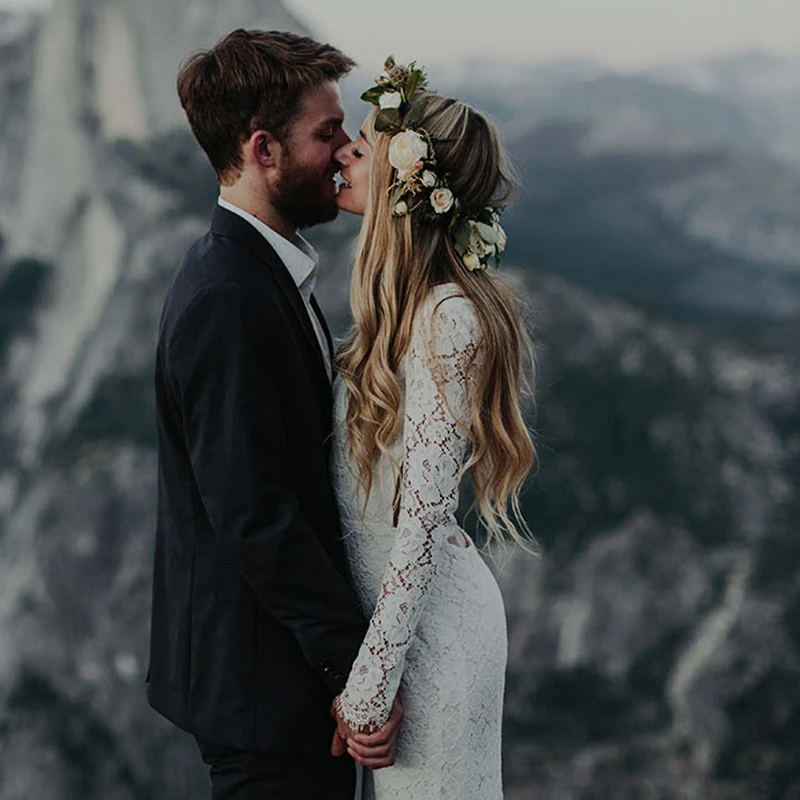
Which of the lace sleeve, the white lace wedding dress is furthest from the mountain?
the lace sleeve

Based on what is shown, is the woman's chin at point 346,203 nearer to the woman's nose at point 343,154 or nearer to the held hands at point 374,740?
the woman's nose at point 343,154

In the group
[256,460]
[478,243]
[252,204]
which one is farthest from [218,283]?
[478,243]

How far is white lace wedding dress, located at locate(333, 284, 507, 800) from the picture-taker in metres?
2.62

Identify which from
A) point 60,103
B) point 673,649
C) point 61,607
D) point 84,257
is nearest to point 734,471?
point 673,649

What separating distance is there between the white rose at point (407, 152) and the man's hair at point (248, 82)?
33 centimetres

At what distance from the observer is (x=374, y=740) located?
2.68m

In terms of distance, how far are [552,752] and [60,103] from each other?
19.9m

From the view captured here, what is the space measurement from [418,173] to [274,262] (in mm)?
429

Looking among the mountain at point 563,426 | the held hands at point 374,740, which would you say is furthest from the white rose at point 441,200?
the mountain at point 563,426

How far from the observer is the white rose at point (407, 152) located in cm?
263

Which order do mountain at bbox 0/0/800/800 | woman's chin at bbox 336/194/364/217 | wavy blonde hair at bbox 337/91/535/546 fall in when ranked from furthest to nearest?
mountain at bbox 0/0/800/800
woman's chin at bbox 336/194/364/217
wavy blonde hair at bbox 337/91/535/546

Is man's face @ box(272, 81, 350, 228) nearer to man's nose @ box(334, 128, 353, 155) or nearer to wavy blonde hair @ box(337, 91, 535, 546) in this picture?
Result: man's nose @ box(334, 128, 353, 155)

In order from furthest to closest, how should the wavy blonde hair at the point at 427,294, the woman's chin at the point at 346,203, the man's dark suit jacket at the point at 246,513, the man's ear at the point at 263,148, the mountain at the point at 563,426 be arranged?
1. the mountain at the point at 563,426
2. the woman's chin at the point at 346,203
3. the man's ear at the point at 263,148
4. the wavy blonde hair at the point at 427,294
5. the man's dark suit jacket at the point at 246,513

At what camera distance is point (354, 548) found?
2906 mm
